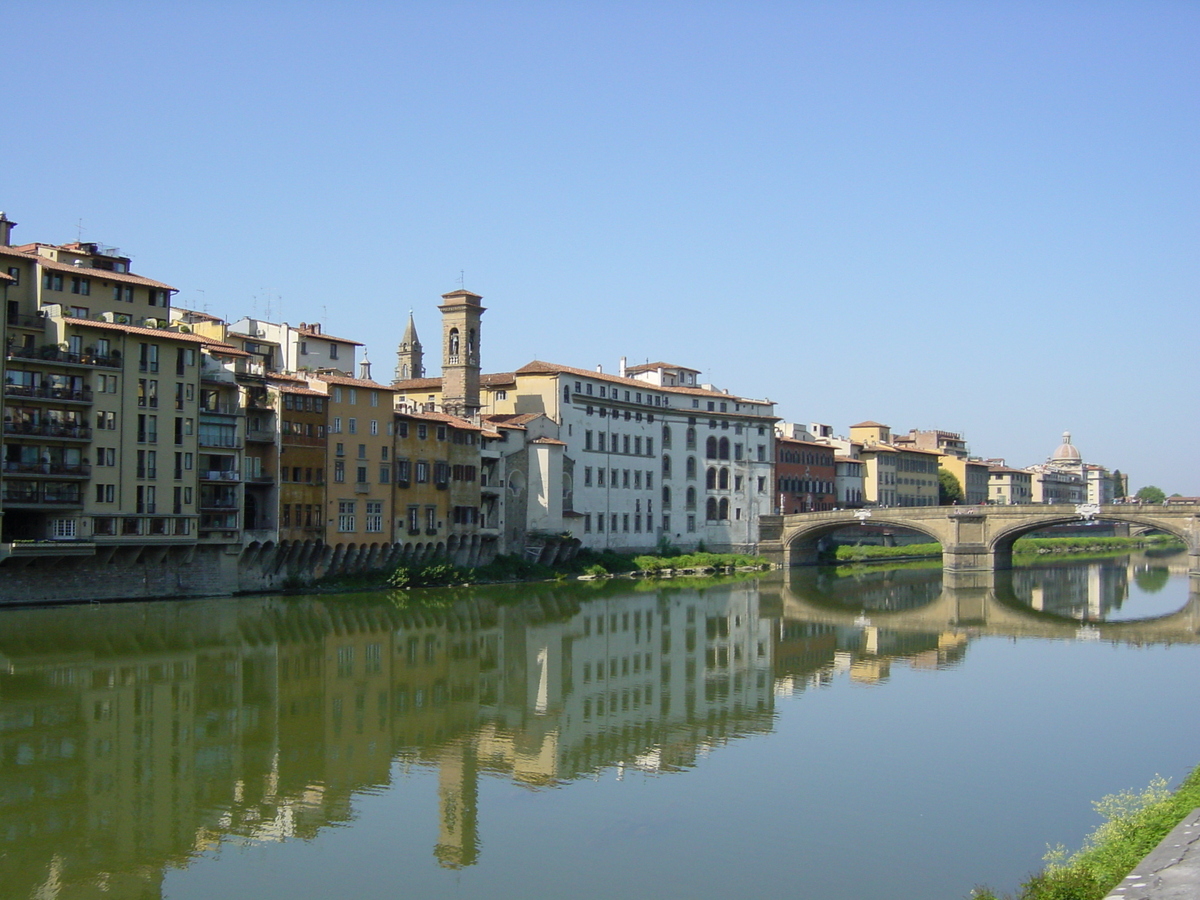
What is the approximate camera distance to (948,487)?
13462 cm

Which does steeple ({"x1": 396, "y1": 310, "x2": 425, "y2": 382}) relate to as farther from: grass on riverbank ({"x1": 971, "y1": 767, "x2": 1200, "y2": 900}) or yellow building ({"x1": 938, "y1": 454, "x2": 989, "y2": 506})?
grass on riverbank ({"x1": 971, "y1": 767, "x2": 1200, "y2": 900})

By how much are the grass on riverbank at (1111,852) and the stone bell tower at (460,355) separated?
54919mm

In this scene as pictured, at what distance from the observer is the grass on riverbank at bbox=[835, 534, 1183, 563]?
97.8 meters

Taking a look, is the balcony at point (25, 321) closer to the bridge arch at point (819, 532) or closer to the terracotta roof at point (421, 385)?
the terracotta roof at point (421, 385)

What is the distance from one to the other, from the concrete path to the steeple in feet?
329

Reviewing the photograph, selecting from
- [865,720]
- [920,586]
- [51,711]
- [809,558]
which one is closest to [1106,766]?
[865,720]

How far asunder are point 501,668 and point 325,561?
2208 centimetres

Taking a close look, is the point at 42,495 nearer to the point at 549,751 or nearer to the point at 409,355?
the point at 549,751

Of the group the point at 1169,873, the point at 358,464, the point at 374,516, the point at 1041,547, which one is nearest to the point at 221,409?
the point at 358,464

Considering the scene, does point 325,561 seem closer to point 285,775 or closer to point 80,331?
point 80,331

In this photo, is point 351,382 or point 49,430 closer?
point 49,430

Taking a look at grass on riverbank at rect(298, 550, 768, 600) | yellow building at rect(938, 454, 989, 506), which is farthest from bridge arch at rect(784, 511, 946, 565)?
yellow building at rect(938, 454, 989, 506)

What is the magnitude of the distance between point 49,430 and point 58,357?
2796 mm

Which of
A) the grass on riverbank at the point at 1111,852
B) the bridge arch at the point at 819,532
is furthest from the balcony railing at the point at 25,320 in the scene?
the bridge arch at the point at 819,532
